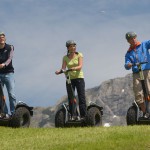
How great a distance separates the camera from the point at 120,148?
9445 millimetres

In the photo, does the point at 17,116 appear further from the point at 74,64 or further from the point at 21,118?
the point at 74,64

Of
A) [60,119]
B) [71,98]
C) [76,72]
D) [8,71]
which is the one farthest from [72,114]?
[8,71]

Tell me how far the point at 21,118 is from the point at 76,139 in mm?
3935

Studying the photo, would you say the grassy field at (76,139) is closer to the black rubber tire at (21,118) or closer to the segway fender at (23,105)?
the black rubber tire at (21,118)

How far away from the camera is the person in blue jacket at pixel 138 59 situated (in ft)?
46.5

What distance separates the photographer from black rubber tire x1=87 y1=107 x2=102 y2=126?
1427 centimetres

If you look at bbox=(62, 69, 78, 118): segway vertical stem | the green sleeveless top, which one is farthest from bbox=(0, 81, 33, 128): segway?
the green sleeveless top

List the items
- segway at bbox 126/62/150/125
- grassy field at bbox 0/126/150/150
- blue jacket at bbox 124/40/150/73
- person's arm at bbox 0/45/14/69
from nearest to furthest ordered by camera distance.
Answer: grassy field at bbox 0/126/150/150, person's arm at bbox 0/45/14/69, segway at bbox 126/62/150/125, blue jacket at bbox 124/40/150/73

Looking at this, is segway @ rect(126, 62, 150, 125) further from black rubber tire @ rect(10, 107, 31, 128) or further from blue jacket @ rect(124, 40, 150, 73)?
black rubber tire @ rect(10, 107, 31, 128)

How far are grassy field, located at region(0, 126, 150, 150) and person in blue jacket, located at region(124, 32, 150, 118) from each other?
2241 mm

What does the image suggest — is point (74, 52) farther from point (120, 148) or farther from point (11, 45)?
point (120, 148)

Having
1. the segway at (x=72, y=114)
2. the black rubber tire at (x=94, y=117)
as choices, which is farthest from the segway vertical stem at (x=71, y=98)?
the black rubber tire at (x=94, y=117)

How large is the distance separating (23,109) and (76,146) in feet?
16.4

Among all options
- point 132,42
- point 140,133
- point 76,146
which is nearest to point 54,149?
point 76,146
